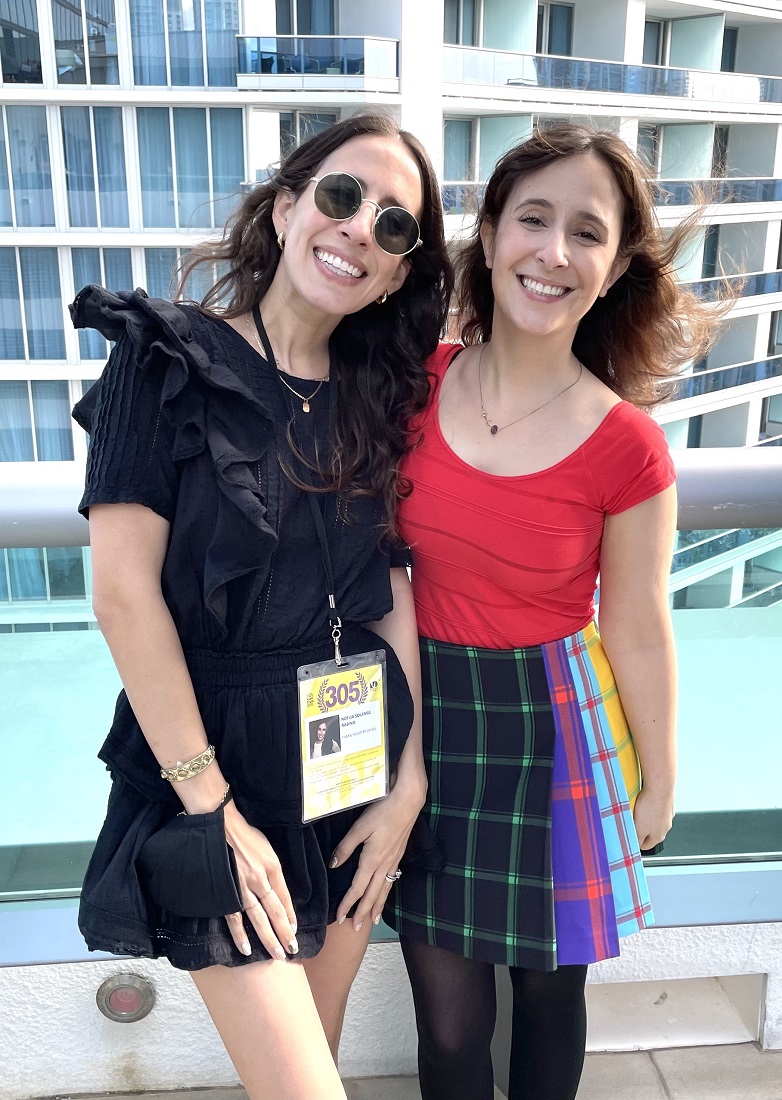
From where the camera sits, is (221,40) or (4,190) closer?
(4,190)

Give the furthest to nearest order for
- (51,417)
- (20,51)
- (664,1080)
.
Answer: (51,417)
(20,51)
(664,1080)

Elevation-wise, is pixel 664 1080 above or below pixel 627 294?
below

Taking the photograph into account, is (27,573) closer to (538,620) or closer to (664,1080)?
(538,620)

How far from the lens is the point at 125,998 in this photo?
5.87 feet

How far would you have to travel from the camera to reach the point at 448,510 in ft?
4.57

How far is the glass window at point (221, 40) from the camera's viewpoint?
26.8 metres

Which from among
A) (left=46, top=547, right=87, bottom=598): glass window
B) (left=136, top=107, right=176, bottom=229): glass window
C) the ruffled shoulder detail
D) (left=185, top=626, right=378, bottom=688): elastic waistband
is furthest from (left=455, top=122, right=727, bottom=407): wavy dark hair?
(left=136, top=107, right=176, bottom=229): glass window

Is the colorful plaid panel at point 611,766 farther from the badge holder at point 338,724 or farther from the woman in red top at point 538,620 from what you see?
the badge holder at point 338,724

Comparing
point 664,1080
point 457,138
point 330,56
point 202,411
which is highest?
point 330,56

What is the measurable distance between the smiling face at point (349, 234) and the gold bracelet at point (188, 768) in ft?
2.02

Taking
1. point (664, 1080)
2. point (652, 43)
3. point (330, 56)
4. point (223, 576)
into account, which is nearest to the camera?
point (223, 576)

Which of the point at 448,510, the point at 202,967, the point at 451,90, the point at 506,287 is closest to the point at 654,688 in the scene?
the point at 448,510

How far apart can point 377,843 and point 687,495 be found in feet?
2.74

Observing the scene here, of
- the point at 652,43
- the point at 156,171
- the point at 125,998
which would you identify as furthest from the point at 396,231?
the point at 652,43
